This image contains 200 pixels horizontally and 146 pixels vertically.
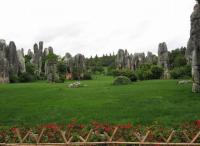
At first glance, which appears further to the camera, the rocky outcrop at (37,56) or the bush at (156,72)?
the rocky outcrop at (37,56)

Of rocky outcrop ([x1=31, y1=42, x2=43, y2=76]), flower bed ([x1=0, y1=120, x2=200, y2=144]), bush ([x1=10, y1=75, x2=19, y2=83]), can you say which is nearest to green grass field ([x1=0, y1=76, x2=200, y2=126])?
flower bed ([x1=0, y1=120, x2=200, y2=144])

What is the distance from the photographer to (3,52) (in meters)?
60.4

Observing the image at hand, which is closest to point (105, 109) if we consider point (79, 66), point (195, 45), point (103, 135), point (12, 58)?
point (103, 135)

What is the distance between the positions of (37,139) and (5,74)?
46.3 m

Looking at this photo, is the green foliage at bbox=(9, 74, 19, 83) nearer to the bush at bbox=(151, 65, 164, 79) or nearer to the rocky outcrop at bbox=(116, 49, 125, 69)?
the bush at bbox=(151, 65, 164, 79)

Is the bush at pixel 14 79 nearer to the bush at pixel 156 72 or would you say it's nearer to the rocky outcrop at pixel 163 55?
the bush at pixel 156 72

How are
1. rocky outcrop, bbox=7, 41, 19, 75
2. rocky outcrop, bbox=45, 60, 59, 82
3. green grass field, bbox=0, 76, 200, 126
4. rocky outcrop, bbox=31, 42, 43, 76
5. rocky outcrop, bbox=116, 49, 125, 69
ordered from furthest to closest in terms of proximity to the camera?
rocky outcrop, bbox=116, 49, 125, 69 < rocky outcrop, bbox=31, 42, 43, 76 < rocky outcrop, bbox=7, 41, 19, 75 < rocky outcrop, bbox=45, 60, 59, 82 < green grass field, bbox=0, 76, 200, 126

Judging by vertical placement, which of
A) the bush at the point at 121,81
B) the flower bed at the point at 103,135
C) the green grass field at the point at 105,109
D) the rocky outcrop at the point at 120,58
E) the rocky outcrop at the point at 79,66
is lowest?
the flower bed at the point at 103,135

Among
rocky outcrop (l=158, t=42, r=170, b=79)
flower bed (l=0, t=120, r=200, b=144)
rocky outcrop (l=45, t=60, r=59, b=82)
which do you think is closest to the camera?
flower bed (l=0, t=120, r=200, b=144)

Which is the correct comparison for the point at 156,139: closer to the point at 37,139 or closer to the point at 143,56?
the point at 37,139

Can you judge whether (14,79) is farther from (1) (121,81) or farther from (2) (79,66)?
(1) (121,81)

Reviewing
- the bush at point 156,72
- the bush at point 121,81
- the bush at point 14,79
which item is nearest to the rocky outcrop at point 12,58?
the bush at point 14,79

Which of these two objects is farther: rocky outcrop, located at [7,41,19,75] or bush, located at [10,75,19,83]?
rocky outcrop, located at [7,41,19,75]

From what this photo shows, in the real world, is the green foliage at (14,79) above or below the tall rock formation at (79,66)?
below
